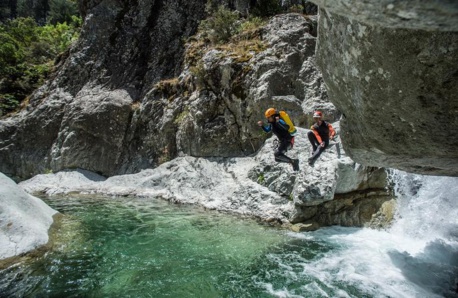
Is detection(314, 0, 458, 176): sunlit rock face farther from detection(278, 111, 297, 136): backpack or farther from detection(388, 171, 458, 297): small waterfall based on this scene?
detection(278, 111, 297, 136): backpack

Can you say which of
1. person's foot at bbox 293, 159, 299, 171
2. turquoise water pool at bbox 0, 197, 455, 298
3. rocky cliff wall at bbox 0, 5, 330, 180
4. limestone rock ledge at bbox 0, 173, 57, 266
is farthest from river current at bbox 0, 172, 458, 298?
rocky cliff wall at bbox 0, 5, 330, 180

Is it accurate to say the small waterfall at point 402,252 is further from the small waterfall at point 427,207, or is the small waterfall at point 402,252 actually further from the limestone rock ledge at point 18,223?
the limestone rock ledge at point 18,223

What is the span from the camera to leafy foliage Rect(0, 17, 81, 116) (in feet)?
79.8

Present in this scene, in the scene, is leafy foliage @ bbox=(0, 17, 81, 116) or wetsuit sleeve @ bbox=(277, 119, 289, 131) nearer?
wetsuit sleeve @ bbox=(277, 119, 289, 131)

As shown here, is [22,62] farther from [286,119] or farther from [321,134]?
[321,134]

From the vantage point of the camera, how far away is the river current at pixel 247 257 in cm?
639

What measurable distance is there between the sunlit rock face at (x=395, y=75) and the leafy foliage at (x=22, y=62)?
2698cm

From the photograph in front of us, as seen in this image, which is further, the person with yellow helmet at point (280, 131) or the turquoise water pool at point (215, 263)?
the person with yellow helmet at point (280, 131)

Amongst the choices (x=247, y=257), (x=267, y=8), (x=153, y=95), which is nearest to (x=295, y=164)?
→ (x=247, y=257)

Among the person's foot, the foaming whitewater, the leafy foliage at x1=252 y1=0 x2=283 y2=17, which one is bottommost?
the foaming whitewater

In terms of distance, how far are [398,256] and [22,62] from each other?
31.3 meters

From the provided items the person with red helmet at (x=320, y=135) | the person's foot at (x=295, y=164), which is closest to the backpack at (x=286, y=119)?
the person with red helmet at (x=320, y=135)

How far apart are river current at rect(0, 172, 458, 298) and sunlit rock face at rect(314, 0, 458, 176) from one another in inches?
122

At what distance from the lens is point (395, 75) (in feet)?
12.9
